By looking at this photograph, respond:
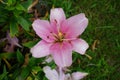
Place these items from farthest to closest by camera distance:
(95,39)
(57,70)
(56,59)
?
1. (95,39)
2. (57,70)
3. (56,59)

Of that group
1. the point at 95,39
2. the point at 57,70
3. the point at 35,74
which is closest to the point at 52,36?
the point at 35,74

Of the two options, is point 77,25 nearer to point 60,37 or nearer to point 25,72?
point 60,37

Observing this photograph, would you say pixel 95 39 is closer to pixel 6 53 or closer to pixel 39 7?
pixel 39 7

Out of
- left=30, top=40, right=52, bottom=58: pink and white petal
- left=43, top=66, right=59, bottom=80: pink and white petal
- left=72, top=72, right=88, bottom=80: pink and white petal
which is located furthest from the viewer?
left=72, top=72, right=88, bottom=80: pink and white petal

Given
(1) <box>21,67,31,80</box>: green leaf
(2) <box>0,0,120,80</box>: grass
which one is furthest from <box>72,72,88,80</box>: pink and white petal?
(1) <box>21,67,31,80</box>: green leaf

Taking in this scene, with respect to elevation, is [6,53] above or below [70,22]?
below

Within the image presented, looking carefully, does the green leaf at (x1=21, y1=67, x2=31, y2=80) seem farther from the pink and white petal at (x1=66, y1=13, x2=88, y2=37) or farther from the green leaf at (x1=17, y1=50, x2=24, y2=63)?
the pink and white petal at (x1=66, y1=13, x2=88, y2=37)
